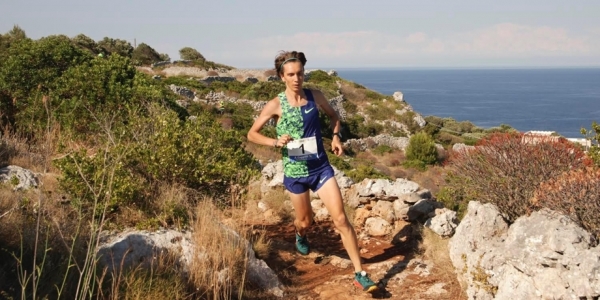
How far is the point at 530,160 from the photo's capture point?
4.91 m

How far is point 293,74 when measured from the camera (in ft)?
15.2

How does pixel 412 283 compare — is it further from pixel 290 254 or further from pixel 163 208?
pixel 163 208

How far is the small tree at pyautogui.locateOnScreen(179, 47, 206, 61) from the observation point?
61.8m

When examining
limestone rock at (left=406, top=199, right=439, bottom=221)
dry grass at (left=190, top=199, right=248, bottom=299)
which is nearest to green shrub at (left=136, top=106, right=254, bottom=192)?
dry grass at (left=190, top=199, right=248, bottom=299)

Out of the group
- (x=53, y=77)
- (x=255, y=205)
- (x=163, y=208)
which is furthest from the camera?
(x=53, y=77)

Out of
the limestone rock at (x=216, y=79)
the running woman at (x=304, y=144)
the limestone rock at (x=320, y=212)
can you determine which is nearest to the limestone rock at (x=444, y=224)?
the running woman at (x=304, y=144)

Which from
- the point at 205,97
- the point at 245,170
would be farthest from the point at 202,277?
the point at 205,97

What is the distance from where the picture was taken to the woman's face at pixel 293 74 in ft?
15.2

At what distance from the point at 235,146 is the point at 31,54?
6688 millimetres

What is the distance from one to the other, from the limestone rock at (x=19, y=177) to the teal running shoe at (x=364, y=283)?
141 inches

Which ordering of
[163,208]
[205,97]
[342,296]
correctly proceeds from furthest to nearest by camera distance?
1. [205,97]
2. [163,208]
3. [342,296]

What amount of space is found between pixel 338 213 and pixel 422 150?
2415cm

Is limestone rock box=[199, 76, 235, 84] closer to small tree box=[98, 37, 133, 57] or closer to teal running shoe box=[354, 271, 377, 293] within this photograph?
small tree box=[98, 37, 133, 57]

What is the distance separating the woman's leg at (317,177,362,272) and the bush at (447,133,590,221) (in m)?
1.38
